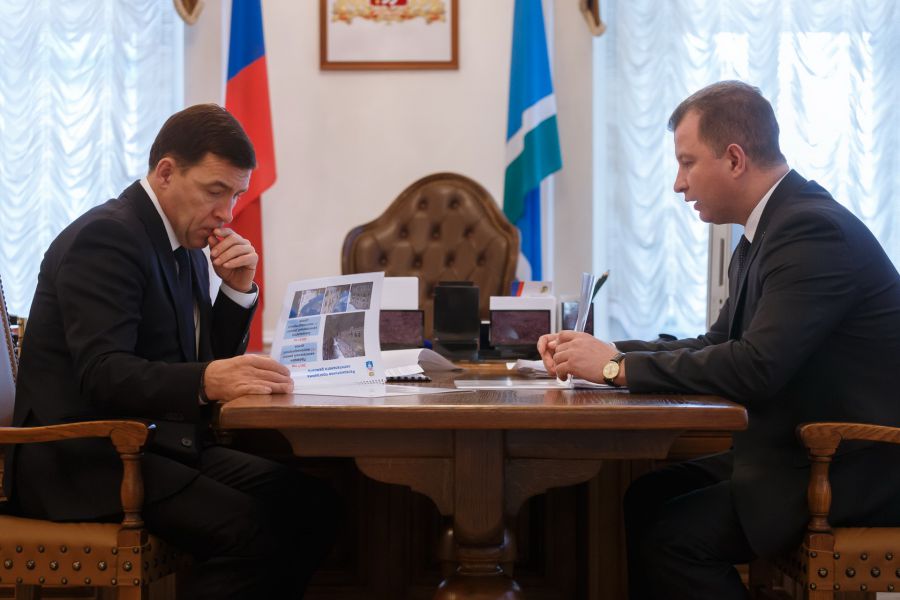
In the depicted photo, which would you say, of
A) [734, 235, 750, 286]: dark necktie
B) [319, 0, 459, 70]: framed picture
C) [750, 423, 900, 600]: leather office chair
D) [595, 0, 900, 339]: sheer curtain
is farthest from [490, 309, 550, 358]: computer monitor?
[319, 0, 459, 70]: framed picture

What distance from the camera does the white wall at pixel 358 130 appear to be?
15.8 ft

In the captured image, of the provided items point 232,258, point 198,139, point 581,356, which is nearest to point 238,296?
point 232,258

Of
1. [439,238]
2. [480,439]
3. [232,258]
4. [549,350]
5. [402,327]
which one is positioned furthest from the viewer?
[439,238]

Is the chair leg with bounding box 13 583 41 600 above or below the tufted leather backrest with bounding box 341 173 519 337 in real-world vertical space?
below

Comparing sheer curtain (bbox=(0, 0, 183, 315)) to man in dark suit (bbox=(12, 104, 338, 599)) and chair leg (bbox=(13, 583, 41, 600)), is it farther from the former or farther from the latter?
chair leg (bbox=(13, 583, 41, 600))

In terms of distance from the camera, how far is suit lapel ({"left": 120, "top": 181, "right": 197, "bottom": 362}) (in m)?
1.98

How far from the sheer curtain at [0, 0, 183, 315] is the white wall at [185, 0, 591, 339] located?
26 cm

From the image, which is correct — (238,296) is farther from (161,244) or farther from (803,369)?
(803,369)

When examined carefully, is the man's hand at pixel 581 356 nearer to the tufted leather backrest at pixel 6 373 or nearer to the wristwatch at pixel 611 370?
the wristwatch at pixel 611 370

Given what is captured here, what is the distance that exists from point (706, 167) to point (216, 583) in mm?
1366

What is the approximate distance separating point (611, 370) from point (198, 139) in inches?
40.0

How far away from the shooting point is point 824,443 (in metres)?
1.64

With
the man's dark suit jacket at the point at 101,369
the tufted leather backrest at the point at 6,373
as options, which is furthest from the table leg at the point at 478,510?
the tufted leather backrest at the point at 6,373

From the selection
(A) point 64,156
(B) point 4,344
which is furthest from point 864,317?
(A) point 64,156
